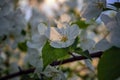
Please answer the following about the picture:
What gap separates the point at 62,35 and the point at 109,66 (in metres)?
0.20

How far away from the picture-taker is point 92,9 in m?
0.90

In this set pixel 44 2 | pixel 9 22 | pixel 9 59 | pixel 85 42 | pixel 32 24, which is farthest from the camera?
pixel 44 2

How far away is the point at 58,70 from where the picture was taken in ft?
2.92

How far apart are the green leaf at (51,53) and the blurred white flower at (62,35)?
1 centimetres

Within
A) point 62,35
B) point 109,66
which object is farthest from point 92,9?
point 109,66

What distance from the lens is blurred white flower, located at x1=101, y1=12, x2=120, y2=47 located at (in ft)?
2.47

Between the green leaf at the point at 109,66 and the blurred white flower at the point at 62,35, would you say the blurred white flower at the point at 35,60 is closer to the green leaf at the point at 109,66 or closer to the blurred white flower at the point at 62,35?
the blurred white flower at the point at 62,35

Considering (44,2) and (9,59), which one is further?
(44,2)

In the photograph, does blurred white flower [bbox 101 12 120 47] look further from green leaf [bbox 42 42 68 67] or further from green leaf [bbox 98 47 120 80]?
green leaf [bbox 42 42 68 67]

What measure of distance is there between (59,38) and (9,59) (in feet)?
3.04

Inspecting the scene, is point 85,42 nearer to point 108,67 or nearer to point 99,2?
point 99,2

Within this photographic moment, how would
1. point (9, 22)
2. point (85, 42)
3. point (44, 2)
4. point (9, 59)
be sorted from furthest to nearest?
point (44, 2)
point (9, 59)
point (9, 22)
point (85, 42)

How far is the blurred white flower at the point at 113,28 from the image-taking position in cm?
75

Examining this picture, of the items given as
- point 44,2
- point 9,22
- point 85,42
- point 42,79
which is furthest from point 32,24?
point 44,2
